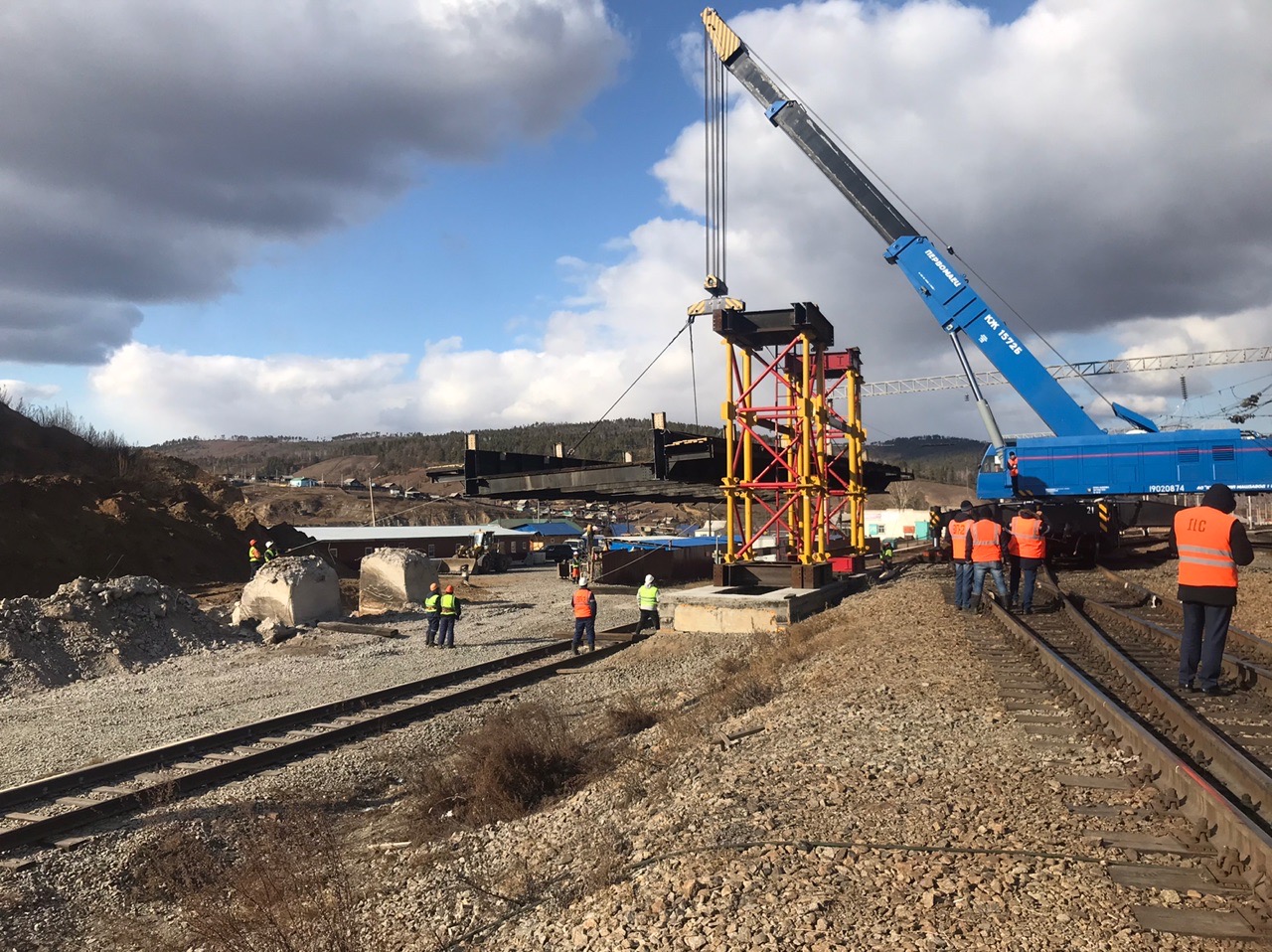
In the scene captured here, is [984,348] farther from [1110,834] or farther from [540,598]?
[1110,834]

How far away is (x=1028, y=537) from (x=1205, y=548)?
5687 mm

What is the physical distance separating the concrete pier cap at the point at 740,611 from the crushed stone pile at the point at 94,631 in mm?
10322

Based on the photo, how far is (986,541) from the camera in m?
12.7

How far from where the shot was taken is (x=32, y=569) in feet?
96.9

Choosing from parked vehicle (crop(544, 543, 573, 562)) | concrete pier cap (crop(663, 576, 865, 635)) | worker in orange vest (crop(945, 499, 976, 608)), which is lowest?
parked vehicle (crop(544, 543, 573, 562))

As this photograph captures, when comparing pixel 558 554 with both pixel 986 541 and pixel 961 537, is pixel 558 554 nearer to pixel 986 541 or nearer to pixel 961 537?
pixel 961 537

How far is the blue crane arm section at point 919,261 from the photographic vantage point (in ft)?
80.9

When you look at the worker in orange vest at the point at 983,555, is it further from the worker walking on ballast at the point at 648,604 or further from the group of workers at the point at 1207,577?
the worker walking on ballast at the point at 648,604

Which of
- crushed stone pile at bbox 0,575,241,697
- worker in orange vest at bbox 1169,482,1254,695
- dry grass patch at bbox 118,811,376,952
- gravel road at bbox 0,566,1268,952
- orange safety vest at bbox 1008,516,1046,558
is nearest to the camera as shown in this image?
gravel road at bbox 0,566,1268,952

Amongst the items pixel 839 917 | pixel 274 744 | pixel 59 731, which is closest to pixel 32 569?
pixel 59 731

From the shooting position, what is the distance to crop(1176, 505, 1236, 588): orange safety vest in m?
6.87

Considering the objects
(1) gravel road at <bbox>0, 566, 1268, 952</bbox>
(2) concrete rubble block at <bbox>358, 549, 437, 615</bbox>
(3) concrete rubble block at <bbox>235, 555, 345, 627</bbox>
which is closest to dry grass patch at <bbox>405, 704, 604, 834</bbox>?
(1) gravel road at <bbox>0, 566, 1268, 952</bbox>

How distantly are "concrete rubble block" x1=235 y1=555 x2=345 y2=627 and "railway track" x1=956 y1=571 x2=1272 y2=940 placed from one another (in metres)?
16.2

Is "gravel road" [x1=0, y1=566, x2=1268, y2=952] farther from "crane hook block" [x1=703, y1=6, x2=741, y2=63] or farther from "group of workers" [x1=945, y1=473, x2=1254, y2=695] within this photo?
"crane hook block" [x1=703, y1=6, x2=741, y2=63]
